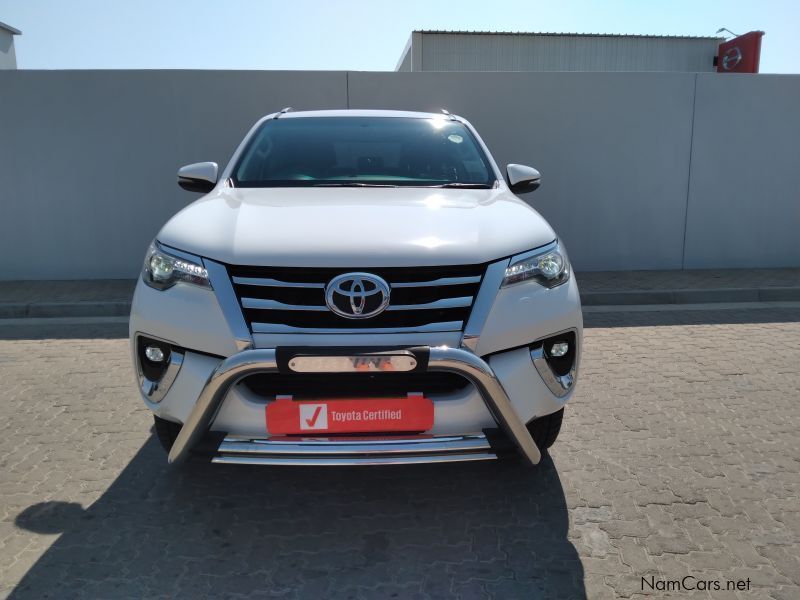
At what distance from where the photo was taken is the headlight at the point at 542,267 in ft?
8.66

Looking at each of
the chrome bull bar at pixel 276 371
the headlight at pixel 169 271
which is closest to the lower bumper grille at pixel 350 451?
the chrome bull bar at pixel 276 371

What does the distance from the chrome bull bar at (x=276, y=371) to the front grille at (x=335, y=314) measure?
0.45 ft

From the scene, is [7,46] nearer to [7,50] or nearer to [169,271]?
[7,50]

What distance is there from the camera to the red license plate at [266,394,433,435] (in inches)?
95.6

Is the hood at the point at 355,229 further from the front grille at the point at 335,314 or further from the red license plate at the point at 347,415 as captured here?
the red license plate at the point at 347,415

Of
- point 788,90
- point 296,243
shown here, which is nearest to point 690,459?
point 296,243

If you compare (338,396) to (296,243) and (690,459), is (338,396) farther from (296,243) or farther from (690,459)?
(690,459)

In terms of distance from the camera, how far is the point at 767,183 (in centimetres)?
860

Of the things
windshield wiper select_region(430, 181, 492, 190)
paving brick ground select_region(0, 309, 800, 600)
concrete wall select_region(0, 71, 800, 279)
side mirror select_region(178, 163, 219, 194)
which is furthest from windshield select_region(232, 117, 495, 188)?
concrete wall select_region(0, 71, 800, 279)

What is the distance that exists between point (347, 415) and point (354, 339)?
28 centimetres

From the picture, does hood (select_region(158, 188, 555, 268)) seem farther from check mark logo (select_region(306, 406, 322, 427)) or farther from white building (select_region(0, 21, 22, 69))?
white building (select_region(0, 21, 22, 69))

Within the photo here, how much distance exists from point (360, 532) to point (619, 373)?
9.17 ft

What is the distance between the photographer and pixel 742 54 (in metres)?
20.4

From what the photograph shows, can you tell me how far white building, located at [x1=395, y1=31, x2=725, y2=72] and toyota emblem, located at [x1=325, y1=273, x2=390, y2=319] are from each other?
22.6m
